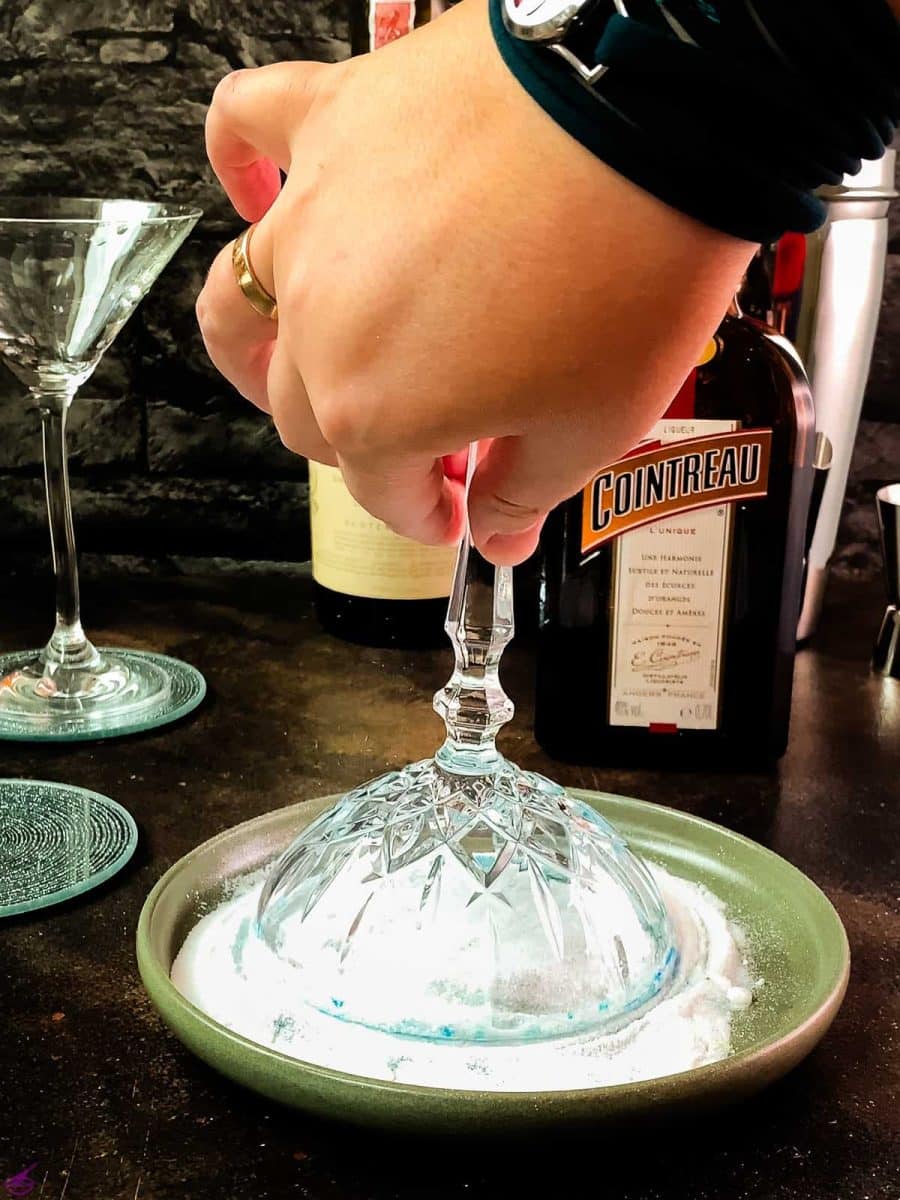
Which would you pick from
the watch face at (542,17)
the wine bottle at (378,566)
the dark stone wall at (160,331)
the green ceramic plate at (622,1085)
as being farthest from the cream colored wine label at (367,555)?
the watch face at (542,17)

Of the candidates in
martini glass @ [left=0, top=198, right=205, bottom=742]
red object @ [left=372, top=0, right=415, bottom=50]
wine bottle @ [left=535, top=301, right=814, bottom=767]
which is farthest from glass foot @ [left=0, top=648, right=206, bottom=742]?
red object @ [left=372, top=0, right=415, bottom=50]

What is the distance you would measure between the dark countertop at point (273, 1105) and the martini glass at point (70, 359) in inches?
1.3

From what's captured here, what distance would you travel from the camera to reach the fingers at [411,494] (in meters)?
0.36

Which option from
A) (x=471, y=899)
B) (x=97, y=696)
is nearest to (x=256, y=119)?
(x=471, y=899)

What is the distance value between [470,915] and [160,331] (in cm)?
82

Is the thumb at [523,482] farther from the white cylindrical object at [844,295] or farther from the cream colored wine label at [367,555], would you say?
the white cylindrical object at [844,295]

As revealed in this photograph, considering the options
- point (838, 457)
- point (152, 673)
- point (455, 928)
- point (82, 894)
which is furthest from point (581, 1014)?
point (838, 457)

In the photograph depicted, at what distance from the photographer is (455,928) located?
435 millimetres

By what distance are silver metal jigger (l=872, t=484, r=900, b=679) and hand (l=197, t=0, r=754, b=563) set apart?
0.61m

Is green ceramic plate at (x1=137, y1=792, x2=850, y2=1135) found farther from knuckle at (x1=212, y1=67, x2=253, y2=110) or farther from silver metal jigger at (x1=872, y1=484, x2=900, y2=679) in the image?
silver metal jigger at (x1=872, y1=484, x2=900, y2=679)

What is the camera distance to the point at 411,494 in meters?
0.38

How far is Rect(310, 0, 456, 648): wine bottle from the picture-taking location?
2.97 ft

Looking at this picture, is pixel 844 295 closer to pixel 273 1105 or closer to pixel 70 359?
pixel 70 359

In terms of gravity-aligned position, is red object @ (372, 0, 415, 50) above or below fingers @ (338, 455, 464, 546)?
above
